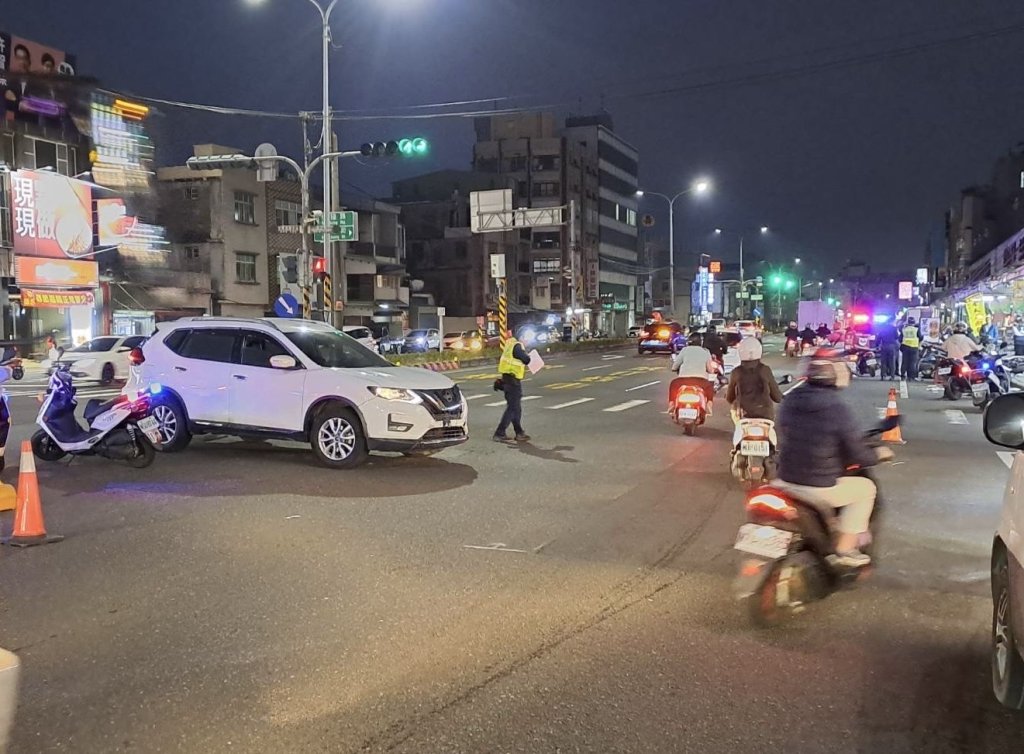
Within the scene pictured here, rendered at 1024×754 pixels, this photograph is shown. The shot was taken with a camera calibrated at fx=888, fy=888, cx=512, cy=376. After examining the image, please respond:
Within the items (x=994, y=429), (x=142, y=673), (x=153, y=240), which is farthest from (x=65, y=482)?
(x=153, y=240)

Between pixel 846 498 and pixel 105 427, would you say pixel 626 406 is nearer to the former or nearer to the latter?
pixel 105 427

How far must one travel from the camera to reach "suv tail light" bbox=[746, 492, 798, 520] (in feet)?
17.9

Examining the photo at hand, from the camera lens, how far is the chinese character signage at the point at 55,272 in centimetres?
3338

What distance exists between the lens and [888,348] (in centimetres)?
2641

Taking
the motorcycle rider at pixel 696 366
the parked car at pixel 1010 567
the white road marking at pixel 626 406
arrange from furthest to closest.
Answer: the white road marking at pixel 626 406 < the motorcycle rider at pixel 696 366 < the parked car at pixel 1010 567

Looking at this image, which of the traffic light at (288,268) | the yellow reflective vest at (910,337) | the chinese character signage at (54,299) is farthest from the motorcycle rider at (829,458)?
the chinese character signage at (54,299)

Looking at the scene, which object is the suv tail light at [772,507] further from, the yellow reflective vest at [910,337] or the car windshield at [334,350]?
the yellow reflective vest at [910,337]

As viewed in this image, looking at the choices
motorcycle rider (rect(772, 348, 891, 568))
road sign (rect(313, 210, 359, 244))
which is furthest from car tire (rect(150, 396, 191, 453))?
road sign (rect(313, 210, 359, 244))

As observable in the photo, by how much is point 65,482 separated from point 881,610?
8.43 meters

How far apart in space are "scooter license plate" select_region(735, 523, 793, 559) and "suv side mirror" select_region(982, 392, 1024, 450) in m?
1.70

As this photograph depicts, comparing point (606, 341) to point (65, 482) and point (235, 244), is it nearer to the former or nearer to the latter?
point (235, 244)

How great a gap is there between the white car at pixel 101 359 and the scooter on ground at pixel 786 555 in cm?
2245

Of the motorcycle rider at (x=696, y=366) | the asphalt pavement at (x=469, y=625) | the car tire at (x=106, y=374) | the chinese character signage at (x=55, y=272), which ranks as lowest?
the asphalt pavement at (x=469, y=625)

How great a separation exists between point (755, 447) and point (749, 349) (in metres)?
1.06
